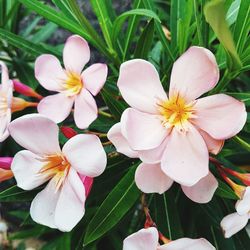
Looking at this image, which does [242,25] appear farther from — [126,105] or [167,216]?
[167,216]

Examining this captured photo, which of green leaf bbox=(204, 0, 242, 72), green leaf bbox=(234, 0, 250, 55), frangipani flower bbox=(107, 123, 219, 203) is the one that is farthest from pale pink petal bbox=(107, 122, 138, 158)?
green leaf bbox=(234, 0, 250, 55)

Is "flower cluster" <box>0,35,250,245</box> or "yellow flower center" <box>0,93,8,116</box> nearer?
"flower cluster" <box>0,35,250,245</box>

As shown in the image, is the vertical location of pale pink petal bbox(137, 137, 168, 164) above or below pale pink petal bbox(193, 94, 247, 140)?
below

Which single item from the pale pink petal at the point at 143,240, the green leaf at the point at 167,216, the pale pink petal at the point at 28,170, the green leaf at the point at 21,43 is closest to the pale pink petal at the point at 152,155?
the pale pink petal at the point at 143,240

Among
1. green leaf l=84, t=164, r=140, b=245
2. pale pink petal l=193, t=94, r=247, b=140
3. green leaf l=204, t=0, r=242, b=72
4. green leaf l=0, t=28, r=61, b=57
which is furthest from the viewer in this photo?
green leaf l=0, t=28, r=61, b=57

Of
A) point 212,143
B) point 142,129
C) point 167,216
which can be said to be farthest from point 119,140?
point 167,216

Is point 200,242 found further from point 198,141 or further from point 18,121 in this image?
point 18,121

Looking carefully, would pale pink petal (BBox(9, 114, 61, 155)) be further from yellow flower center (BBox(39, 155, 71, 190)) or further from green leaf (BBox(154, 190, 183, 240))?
green leaf (BBox(154, 190, 183, 240))
